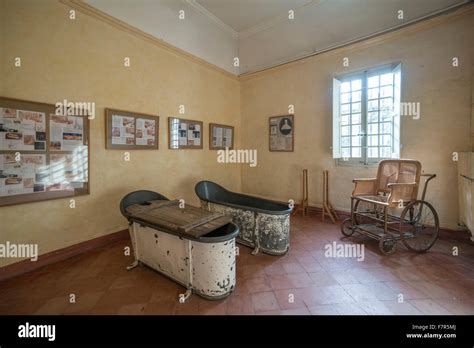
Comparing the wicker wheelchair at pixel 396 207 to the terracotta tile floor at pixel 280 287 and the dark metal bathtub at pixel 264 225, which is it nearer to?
the terracotta tile floor at pixel 280 287

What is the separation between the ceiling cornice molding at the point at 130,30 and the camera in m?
2.52

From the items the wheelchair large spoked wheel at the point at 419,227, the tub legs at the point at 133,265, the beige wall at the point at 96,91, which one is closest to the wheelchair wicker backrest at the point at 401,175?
the wheelchair large spoked wheel at the point at 419,227

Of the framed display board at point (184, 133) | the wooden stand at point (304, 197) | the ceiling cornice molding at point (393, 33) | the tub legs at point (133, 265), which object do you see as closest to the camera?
the tub legs at point (133, 265)

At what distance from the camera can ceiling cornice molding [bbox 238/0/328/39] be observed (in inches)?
154

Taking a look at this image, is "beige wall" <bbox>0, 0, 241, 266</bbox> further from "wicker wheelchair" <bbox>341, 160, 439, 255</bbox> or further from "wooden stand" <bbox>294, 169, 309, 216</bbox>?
"wicker wheelchair" <bbox>341, 160, 439, 255</bbox>

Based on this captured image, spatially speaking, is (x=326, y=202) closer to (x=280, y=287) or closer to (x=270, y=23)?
(x=280, y=287)

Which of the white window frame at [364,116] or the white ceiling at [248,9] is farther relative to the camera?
the white ceiling at [248,9]

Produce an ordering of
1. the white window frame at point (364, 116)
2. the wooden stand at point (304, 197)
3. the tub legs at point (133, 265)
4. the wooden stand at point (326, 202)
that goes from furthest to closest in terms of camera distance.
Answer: the wooden stand at point (304, 197) → the wooden stand at point (326, 202) → the white window frame at point (364, 116) → the tub legs at point (133, 265)

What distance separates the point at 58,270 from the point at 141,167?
1.59 m

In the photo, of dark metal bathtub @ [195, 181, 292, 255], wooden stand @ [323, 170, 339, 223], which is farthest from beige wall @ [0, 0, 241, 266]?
wooden stand @ [323, 170, 339, 223]

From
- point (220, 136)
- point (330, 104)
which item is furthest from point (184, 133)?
point (330, 104)

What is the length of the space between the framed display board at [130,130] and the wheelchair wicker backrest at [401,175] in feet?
11.7

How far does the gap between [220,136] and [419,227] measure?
152 inches

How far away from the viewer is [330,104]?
391 centimetres
